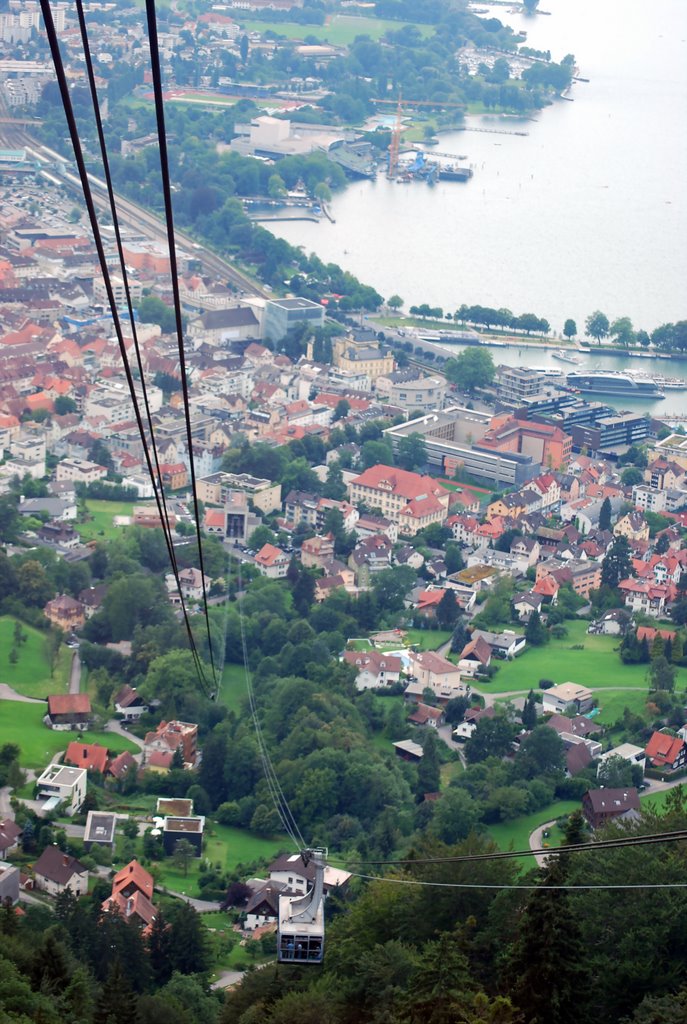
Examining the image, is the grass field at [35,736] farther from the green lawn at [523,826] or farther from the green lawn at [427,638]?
the green lawn at [427,638]

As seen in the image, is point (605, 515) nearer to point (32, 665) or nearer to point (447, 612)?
point (447, 612)

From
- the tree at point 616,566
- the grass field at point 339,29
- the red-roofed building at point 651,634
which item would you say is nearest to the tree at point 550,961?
the red-roofed building at point 651,634

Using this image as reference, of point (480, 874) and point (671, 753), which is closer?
point (480, 874)

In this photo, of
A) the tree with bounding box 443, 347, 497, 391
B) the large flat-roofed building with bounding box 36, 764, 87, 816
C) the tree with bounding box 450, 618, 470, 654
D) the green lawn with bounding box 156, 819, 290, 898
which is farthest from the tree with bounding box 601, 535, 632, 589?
the large flat-roofed building with bounding box 36, 764, 87, 816

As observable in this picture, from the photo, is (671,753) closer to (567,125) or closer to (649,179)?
(649,179)

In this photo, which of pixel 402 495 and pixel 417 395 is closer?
pixel 402 495

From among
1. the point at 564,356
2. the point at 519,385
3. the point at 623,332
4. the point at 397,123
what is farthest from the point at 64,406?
the point at 397,123

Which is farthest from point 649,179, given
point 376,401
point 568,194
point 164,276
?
point 376,401
